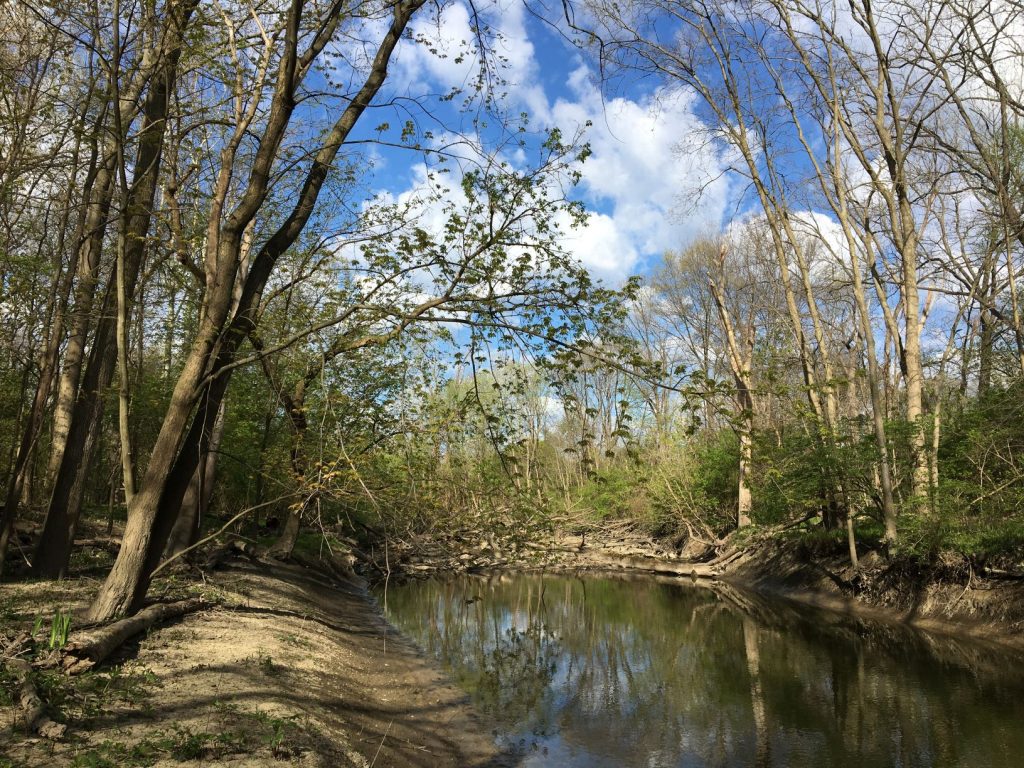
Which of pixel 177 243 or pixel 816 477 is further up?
pixel 177 243

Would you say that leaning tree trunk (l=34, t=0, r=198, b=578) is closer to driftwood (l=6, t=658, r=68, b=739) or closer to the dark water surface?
driftwood (l=6, t=658, r=68, b=739)

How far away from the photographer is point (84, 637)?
568cm

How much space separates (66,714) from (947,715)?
9346mm

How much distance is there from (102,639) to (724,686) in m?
8.15

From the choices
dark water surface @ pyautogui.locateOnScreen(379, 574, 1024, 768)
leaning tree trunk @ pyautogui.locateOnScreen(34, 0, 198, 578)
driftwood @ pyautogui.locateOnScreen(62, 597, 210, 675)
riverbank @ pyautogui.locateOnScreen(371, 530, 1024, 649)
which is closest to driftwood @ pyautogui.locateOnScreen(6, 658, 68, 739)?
driftwood @ pyautogui.locateOnScreen(62, 597, 210, 675)

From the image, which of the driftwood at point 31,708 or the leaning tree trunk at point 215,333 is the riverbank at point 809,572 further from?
the driftwood at point 31,708

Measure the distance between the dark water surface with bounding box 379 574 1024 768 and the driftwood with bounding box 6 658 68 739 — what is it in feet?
12.9

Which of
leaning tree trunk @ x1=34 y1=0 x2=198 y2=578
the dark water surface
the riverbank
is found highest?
leaning tree trunk @ x1=34 y1=0 x2=198 y2=578

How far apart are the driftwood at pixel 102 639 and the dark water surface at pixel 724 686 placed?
12.5 ft

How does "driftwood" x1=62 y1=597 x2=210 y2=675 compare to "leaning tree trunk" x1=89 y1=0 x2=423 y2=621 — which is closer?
"driftwood" x1=62 y1=597 x2=210 y2=675

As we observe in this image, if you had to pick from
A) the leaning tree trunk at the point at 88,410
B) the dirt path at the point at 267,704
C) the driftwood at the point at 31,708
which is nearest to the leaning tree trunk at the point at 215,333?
the dirt path at the point at 267,704

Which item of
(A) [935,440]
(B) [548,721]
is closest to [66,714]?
(B) [548,721]

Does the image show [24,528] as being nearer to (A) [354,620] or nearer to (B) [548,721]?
(A) [354,620]

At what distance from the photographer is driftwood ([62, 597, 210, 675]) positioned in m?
5.47
